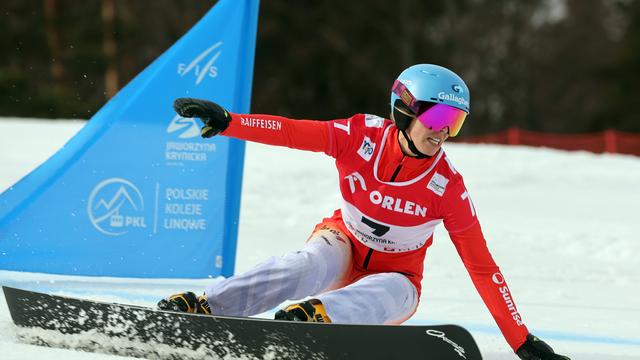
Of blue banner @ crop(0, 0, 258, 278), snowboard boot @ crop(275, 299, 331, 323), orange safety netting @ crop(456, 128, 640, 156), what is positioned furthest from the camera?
orange safety netting @ crop(456, 128, 640, 156)

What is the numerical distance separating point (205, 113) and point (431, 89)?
100 cm

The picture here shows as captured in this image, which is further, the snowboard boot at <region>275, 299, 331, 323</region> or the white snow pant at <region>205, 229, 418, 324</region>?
the white snow pant at <region>205, 229, 418, 324</region>

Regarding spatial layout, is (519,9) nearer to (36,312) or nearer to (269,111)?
(269,111)

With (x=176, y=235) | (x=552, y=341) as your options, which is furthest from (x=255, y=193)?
(x=552, y=341)

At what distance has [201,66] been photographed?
5688 mm

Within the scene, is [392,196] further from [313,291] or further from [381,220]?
[313,291]

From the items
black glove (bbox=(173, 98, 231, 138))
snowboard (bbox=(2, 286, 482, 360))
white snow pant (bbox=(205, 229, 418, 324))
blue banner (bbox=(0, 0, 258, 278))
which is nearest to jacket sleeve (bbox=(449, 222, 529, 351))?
white snow pant (bbox=(205, 229, 418, 324))

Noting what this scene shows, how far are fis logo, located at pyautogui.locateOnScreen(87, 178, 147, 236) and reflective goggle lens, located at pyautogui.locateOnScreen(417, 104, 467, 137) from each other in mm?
2171

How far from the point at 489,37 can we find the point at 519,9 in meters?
1.55

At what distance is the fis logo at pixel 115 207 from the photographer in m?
5.59

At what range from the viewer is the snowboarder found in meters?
4.10

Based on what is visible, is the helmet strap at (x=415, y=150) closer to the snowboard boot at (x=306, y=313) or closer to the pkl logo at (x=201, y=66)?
the snowboard boot at (x=306, y=313)

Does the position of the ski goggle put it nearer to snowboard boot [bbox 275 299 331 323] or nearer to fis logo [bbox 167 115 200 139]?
snowboard boot [bbox 275 299 331 323]

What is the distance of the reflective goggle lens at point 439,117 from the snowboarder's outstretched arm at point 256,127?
47 cm
